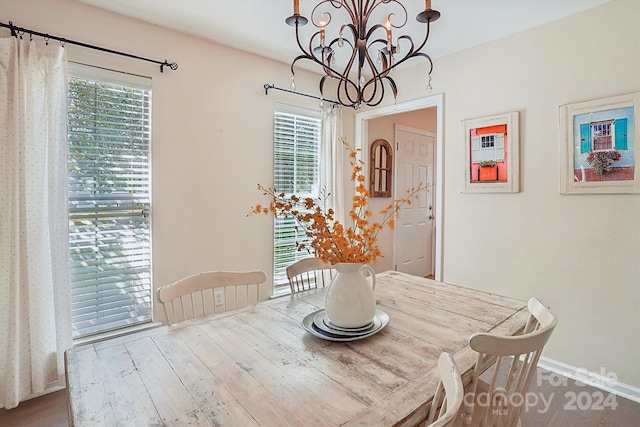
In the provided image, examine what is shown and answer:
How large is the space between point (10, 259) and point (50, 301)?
1.06 ft

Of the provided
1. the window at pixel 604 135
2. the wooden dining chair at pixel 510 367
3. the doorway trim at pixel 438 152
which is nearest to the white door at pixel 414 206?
the doorway trim at pixel 438 152

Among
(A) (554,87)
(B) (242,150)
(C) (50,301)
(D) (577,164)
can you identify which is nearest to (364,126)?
(B) (242,150)

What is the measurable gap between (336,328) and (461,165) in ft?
7.08

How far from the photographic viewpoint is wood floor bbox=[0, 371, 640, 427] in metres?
1.85

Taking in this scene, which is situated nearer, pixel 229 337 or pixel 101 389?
pixel 101 389

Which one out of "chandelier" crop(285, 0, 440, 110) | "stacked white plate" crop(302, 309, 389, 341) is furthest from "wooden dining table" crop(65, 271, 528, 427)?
"chandelier" crop(285, 0, 440, 110)

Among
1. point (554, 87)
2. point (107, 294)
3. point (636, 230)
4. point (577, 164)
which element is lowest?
point (107, 294)

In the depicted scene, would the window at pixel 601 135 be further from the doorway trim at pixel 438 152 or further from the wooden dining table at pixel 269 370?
the wooden dining table at pixel 269 370

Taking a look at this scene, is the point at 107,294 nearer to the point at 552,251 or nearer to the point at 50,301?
the point at 50,301

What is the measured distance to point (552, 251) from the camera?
2.39 meters

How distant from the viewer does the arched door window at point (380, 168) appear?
12.9 ft

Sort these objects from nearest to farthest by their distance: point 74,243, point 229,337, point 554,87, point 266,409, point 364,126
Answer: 1. point 266,409
2. point 229,337
3. point 74,243
4. point 554,87
5. point 364,126

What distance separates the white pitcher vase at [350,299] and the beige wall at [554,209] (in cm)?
183

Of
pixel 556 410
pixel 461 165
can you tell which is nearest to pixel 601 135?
pixel 461 165
